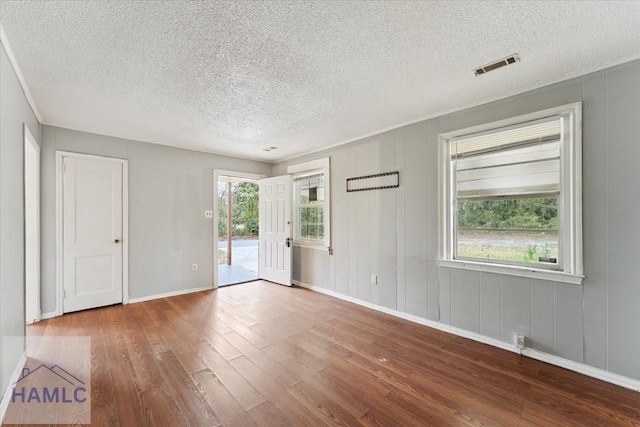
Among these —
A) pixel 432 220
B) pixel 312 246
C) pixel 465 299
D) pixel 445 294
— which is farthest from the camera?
pixel 312 246

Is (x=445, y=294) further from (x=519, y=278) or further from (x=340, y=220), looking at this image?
(x=340, y=220)

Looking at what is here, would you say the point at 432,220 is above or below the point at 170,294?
above

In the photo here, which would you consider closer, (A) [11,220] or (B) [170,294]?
(A) [11,220]

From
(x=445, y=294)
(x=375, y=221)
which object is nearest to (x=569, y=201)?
(x=445, y=294)

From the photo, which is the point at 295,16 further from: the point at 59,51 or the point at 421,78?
the point at 59,51

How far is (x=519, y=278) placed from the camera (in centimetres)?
250

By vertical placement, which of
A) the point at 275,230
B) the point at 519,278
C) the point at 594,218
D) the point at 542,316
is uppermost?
the point at 594,218

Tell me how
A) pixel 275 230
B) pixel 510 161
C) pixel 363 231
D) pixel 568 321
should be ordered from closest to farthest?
pixel 568 321 → pixel 510 161 → pixel 363 231 → pixel 275 230

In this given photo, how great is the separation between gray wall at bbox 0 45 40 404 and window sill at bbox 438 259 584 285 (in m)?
3.66

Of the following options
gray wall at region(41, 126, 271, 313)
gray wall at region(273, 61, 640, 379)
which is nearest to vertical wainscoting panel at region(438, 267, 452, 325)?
gray wall at region(273, 61, 640, 379)

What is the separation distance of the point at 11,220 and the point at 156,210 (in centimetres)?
217

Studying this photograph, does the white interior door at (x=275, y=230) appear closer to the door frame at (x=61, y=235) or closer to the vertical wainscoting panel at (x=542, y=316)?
the door frame at (x=61, y=235)

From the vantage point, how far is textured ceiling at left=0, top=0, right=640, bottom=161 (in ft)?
5.03

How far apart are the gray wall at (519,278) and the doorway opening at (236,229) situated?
2475 mm
